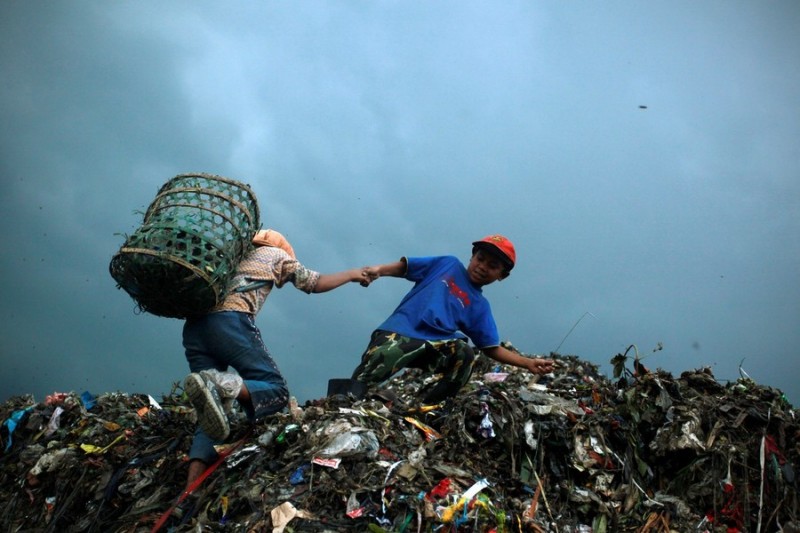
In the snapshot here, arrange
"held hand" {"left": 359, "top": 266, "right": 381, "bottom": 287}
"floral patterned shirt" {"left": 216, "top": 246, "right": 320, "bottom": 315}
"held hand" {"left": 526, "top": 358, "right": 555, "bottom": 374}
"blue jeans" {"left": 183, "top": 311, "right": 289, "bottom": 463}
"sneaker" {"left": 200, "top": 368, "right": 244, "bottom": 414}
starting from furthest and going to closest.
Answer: "held hand" {"left": 526, "top": 358, "right": 555, "bottom": 374} → "held hand" {"left": 359, "top": 266, "right": 381, "bottom": 287} → "floral patterned shirt" {"left": 216, "top": 246, "right": 320, "bottom": 315} → "blue jeans" {"left": 183, "top": 311, "right": 289, "bottom": 463} → "sneaker" {"left": 200, "top": 368, "right": 244, "bottom": 414}

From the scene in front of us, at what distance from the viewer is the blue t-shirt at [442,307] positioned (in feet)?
18.2

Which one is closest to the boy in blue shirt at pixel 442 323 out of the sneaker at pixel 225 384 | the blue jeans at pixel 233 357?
the blue jeans at pixel 233 357

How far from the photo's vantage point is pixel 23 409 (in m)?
6.64

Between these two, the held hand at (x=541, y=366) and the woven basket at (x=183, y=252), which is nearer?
the woven basket at (x=183, y=252)

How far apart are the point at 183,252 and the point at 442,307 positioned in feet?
7.46

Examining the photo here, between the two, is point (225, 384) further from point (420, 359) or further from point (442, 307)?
point (442, 307)

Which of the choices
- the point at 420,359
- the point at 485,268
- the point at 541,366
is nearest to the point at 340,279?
the point at 420,359

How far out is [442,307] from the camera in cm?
563

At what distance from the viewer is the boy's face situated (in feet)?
18.8

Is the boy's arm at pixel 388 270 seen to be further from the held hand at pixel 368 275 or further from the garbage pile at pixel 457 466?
the garbage pile at pixel 457 466

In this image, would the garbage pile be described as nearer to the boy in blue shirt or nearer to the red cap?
the boy in blue shirt

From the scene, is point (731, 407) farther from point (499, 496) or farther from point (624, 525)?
point (499, 496)

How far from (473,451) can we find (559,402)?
98cm

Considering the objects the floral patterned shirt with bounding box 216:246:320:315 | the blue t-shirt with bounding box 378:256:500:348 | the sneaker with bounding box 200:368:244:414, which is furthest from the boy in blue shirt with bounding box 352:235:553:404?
the sneaker with bounding box 200:368:244:414
